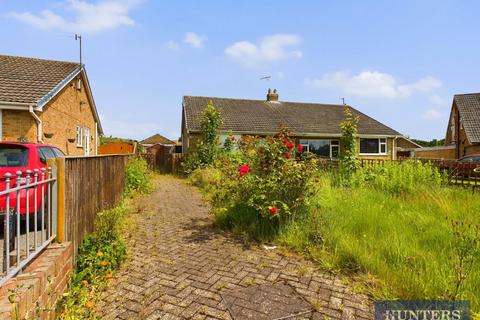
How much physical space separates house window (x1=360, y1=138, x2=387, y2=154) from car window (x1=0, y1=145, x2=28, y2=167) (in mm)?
22801

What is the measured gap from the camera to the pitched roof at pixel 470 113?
84.1ft

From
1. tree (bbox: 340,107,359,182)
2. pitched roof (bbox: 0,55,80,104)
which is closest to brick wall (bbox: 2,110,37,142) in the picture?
pitched roof (bbox: 0,55,80,104)

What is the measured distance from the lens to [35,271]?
263cm

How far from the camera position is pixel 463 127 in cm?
2703

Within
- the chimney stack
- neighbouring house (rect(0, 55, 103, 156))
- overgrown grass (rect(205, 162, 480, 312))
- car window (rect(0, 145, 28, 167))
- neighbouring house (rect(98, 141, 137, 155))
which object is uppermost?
the chimney stack

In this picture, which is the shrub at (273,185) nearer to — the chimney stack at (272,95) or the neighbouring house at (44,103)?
the neighbouring house at (44,103)

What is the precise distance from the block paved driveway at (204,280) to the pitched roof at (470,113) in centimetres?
2898

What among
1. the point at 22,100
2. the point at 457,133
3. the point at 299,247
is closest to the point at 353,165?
the point at 299,247

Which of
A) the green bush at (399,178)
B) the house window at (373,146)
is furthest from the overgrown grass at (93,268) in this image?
the house window at (373,146)

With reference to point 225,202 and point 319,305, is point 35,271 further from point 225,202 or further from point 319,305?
point 225,202

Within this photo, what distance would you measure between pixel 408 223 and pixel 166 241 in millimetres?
4347

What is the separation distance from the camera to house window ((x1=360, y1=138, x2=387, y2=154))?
23266mm

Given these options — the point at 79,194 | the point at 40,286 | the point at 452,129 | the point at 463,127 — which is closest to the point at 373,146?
the point at 463,127

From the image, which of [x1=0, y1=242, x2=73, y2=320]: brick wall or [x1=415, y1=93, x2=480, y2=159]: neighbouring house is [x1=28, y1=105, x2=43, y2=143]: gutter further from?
[x1=415, y1=93, x2=480, y2=159]: neighbouring house
